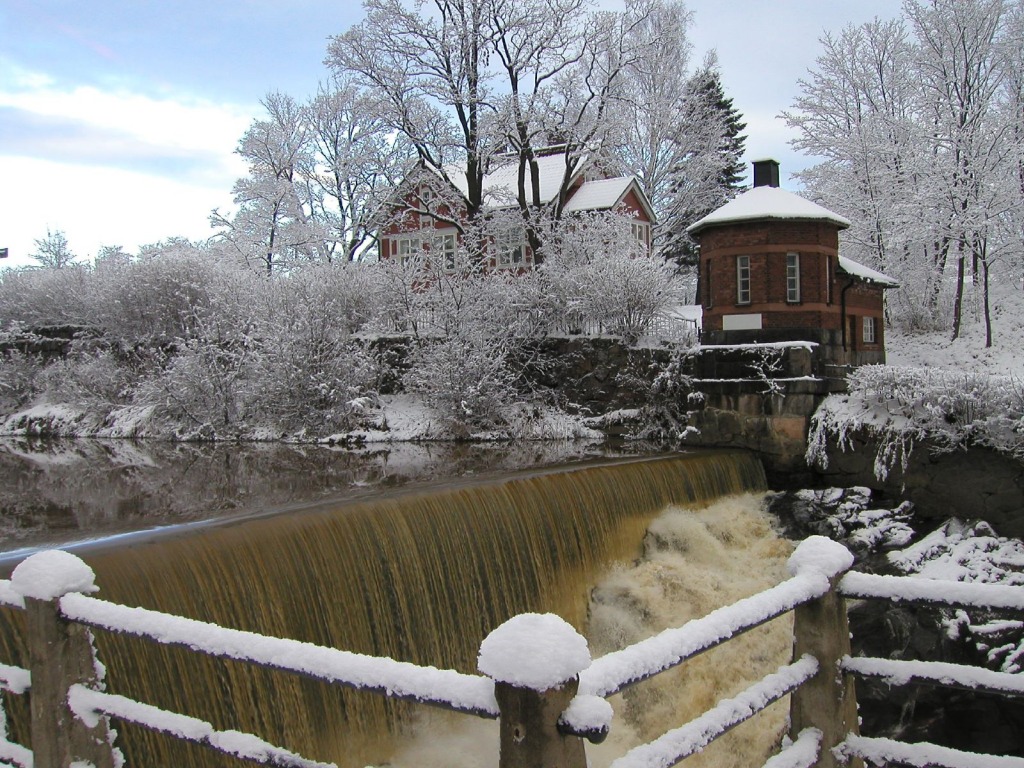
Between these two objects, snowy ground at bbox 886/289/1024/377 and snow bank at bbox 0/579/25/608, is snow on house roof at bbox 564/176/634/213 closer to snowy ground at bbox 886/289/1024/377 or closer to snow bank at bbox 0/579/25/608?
snowy ground at bbox 886/289/1024/377

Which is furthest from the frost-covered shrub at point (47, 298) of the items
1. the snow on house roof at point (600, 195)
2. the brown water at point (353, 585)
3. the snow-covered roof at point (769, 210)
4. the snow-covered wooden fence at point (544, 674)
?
the snow-covered wooden fence at point (544, 674)

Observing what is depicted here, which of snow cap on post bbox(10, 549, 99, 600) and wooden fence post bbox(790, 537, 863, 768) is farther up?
snow cap on post bbox(10, 549, 99, 600)

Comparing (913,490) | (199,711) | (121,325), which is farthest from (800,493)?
(121,325)

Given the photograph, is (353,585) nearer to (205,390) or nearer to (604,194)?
(205,390)

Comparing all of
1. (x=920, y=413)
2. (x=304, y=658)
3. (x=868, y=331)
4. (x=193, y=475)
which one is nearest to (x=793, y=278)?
(x=868, y=331)

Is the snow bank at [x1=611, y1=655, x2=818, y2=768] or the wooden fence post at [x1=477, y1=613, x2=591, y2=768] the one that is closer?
the wooden fence post at [x1=477, y1=613, x2=591, y2=768]

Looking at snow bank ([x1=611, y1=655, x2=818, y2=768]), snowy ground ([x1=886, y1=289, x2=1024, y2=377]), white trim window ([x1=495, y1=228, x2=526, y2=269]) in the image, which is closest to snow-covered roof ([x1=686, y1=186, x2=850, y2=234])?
snowy ground ([x1=886, y1=289, x2=1024, y2=377])

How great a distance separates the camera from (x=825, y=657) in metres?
3.12

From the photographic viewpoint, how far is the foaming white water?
23.4ft

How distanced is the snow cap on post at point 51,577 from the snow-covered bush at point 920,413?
487 inches

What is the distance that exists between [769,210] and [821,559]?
625 inches

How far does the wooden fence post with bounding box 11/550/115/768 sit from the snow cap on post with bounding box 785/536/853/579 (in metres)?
2.68

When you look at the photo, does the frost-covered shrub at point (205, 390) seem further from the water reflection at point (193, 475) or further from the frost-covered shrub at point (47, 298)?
the frost-covered shrub at point (47, 298)

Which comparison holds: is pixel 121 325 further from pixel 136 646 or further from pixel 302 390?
pixel 136 646
